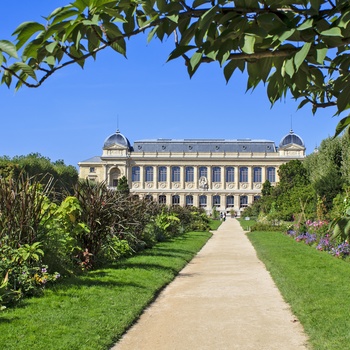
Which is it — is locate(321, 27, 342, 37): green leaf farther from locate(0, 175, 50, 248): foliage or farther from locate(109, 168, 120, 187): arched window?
locate(109, 168, 120, 187): arched window

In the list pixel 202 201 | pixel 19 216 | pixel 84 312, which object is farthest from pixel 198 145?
pixel 84 312

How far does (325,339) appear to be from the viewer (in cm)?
509

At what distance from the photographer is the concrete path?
506cm

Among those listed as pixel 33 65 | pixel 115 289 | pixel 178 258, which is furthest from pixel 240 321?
pixel 178 258

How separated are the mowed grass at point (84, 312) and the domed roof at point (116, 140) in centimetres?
8103

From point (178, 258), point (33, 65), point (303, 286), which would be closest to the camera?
point (33, 65)

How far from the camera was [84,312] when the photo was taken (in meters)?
5.99

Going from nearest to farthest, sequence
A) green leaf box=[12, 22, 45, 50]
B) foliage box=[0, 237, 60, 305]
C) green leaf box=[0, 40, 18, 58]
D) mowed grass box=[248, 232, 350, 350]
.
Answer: green leaf box=[0, 40, 18, 58]
green leaf box=[12, 22, 45, 50]
mowed grass box=[248, 232, 350, 350]
foliage box=[0, 237, 60, 305]

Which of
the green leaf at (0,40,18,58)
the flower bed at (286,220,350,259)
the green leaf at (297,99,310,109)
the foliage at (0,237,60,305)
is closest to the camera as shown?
the green leaf at (0,40,18,58)

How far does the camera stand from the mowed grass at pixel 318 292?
526cm

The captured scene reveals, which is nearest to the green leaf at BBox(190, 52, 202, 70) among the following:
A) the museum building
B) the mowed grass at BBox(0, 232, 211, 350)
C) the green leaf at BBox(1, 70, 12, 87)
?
the green leaf at BBox(1, 70, 12, 87)

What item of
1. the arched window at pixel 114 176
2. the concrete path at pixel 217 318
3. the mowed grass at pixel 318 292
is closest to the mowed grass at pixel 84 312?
the concrete path at pixel 217 318

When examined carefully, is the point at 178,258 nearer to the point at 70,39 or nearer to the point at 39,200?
the point at 39,200

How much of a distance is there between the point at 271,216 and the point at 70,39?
32.9 meters
